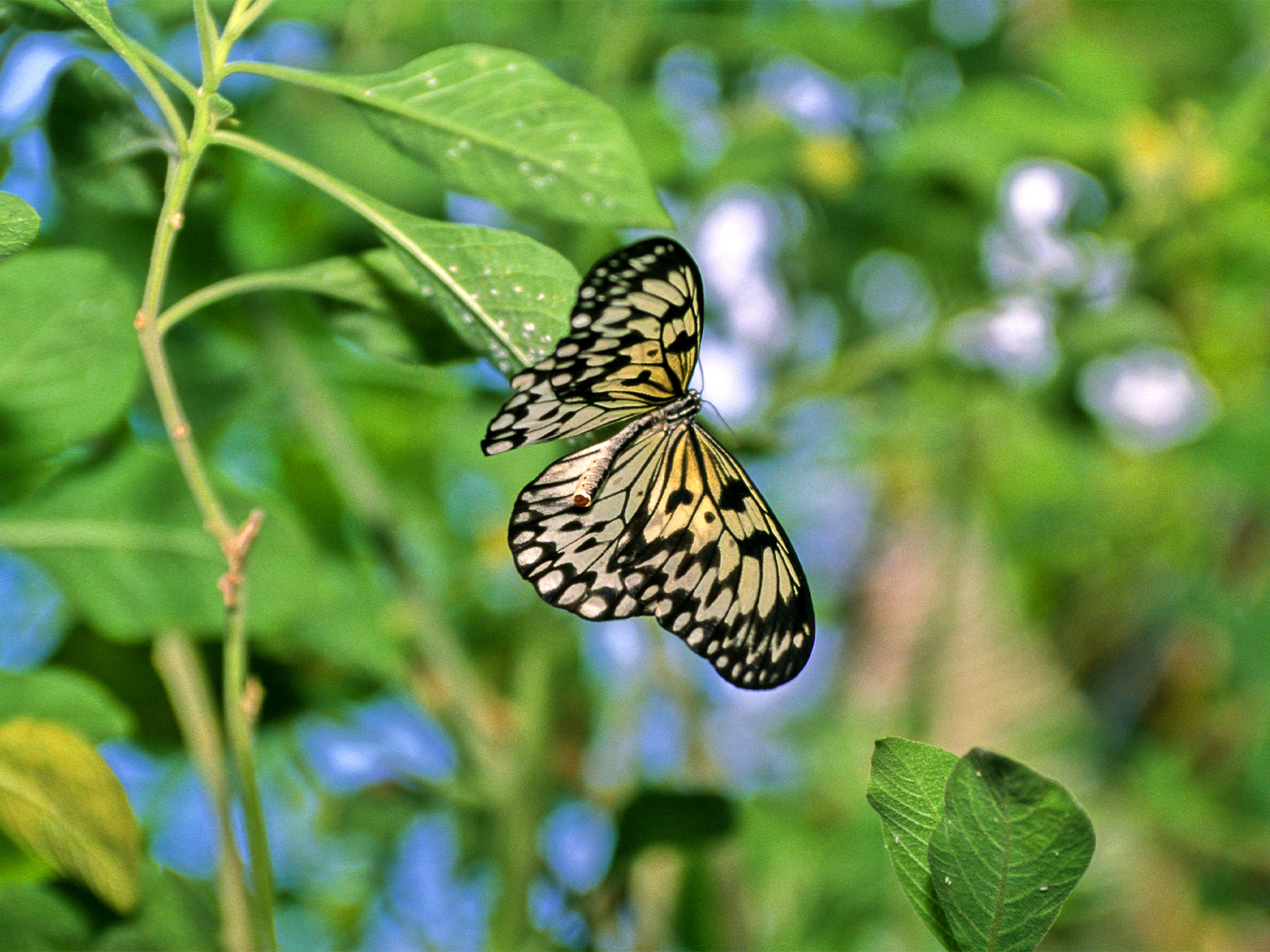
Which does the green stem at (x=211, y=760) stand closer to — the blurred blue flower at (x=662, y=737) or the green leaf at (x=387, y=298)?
the green leaf at (x=387, y=298)

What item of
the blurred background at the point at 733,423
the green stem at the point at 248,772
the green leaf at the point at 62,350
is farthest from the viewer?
the blurred background at the point at 733,423

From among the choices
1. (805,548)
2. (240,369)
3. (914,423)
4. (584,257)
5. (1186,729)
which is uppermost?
(584,257)

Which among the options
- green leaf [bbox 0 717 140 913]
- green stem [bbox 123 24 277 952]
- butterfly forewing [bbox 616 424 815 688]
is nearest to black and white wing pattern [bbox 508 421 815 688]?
butterfly forewing [bbox 616 424 815 688]

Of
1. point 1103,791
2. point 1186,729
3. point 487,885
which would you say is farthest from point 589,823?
point 1186,729

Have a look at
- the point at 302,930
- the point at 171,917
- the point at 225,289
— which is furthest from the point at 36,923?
the point at 302,930

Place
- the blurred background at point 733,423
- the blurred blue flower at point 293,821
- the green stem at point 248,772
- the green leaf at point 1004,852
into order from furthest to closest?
the blurred blue flower at point 293,821 < the blurred background at point 733,423 < the green stem at point 248,772 < the green leaf at point 1004,852

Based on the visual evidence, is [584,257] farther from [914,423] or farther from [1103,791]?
[1103,791]

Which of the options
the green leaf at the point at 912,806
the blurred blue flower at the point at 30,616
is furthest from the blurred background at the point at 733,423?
the green leaf at the point at 912,806
